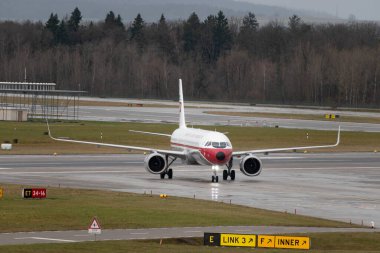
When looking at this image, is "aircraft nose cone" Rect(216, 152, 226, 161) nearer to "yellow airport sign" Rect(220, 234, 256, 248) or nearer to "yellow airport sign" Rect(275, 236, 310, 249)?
Result: "yellow airport sign" Rect(275, 236, 310, 249)

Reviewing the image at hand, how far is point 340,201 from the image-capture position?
197ft

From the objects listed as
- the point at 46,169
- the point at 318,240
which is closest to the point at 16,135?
the point at 46,169

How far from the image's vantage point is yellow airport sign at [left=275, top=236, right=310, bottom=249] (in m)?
41.8

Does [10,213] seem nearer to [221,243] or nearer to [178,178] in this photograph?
[221,243]

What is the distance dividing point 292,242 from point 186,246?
417 centimetres

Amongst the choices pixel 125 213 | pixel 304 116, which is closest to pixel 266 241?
pixel 125 213

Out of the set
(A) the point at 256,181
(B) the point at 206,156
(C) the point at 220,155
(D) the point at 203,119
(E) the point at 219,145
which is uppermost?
(E) the point at 219,145

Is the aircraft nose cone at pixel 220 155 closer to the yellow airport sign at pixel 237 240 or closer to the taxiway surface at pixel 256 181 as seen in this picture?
the taxiway surface at pixel 256 181

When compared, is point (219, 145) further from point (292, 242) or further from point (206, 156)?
point (292, 242)

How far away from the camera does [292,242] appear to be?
41969 millimetres

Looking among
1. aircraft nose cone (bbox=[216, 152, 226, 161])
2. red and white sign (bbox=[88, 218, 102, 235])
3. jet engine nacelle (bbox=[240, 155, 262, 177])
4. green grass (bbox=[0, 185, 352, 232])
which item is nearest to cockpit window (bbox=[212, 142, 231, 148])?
aircraft nose cone (bbox=[216, 152, 226, 161])

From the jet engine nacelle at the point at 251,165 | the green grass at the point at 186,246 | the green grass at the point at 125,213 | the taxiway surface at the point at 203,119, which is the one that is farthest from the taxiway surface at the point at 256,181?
the taxiway surface at the point at 203,119

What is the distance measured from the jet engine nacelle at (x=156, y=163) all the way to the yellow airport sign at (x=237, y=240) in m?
30.0

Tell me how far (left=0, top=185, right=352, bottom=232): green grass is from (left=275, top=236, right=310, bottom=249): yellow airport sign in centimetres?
618
